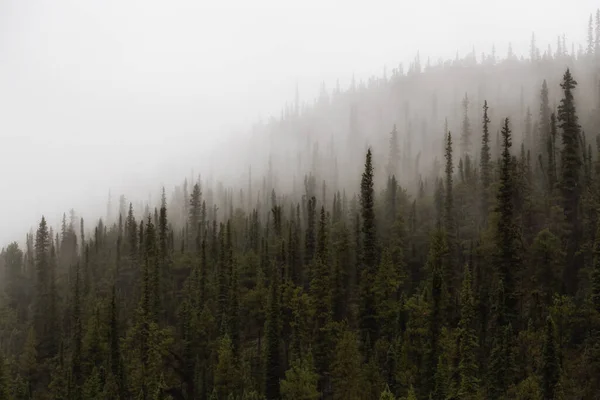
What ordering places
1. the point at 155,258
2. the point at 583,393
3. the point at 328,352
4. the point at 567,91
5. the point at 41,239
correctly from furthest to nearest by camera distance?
1. the point at 41,239
2. the point at 155,258
3. the point at 567,91
4. the point at 328,352
5. the point at 583,393

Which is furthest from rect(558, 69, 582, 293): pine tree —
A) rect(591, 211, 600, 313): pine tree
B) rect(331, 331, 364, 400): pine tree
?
rect(331, 331, 364, 400): pine tree

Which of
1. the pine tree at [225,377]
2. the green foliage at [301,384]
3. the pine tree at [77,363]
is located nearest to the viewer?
the green foliage at [301,384]

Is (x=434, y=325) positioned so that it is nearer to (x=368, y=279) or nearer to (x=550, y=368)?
(x=368, y=279)

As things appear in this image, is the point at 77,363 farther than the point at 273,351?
Yes

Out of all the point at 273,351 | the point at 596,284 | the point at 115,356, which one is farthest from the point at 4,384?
the point at 596,284

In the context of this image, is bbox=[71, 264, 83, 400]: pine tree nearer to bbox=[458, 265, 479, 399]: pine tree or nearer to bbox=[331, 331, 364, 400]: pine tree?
bbox=[331, 331, 364, 400]: pine tree

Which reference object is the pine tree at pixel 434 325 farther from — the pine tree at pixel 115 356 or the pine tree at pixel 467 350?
the pine tree at pixel 115 356

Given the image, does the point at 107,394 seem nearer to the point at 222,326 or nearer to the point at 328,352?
the point at 222,326

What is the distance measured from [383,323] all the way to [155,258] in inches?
2208

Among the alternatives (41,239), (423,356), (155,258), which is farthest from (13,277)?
(423,356)

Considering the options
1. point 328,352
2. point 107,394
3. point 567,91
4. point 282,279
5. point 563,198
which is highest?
point 567,91

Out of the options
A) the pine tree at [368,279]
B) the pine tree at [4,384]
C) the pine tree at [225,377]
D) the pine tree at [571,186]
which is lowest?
the pine tree at [4,384]

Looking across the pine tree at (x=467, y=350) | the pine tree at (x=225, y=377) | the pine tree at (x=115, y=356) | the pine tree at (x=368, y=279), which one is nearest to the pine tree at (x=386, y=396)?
the pine tree at (x=467, y=350)

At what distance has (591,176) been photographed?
296 feet
